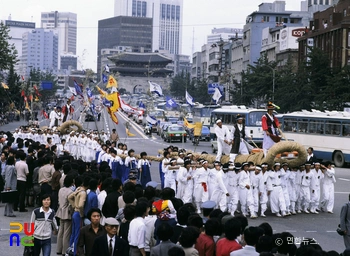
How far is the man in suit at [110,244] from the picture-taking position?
9758 mm

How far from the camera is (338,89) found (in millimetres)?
51125

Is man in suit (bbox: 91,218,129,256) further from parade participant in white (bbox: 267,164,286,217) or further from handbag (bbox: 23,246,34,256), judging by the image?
parade participant in white (bbox: 267,164,286,217)

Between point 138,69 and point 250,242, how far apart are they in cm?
17691

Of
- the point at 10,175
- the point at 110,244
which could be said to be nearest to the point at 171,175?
the point at 10,175

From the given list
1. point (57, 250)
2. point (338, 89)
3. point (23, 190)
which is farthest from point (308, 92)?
point (57, 250)

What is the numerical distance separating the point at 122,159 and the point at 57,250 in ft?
31.3

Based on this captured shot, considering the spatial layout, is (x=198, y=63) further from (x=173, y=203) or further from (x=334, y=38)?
(x=173, y=203)

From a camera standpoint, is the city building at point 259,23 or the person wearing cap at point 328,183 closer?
the person wearing cap at point 328,183

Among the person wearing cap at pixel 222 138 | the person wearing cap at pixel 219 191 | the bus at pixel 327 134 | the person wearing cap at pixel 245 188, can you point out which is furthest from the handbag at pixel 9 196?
the bus at pixel 327 134

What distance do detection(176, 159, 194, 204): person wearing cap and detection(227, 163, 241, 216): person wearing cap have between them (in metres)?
1.05

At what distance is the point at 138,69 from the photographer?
185 meters

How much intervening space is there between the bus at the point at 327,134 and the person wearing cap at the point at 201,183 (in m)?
17.2

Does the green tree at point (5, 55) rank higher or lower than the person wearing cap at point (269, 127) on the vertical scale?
higher

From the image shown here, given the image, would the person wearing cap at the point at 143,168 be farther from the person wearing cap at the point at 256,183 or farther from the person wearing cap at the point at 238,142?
the person wearing cap at the point at 256,183
